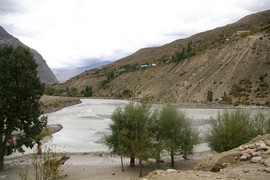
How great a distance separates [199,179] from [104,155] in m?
28.5

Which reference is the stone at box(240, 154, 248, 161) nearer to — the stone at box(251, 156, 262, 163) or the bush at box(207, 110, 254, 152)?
the stone at box(251, 156, 262, 163)

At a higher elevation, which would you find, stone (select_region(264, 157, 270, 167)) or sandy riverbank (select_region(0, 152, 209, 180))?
stone (select_region(264, 157, 270, 167))

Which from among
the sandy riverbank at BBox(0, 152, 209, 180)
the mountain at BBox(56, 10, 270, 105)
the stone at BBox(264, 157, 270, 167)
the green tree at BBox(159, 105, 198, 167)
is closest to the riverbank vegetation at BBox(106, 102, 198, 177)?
the green tree at BBox(159, 105, 198, 167)

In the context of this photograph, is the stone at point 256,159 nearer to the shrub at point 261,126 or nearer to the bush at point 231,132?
the bush at point 231,132

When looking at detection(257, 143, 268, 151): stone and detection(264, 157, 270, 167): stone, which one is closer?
detection(264, 157, 270, 167): stone

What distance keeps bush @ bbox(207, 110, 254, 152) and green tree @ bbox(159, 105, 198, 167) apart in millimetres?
2331

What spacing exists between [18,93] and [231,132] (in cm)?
2097

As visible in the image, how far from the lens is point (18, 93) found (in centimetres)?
3369

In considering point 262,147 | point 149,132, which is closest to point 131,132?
point 149,132

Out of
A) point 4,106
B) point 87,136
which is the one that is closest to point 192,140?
point 4,106

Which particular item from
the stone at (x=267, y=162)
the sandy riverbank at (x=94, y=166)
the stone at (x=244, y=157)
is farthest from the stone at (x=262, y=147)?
the sandy riverbank at (x=94, y=166)

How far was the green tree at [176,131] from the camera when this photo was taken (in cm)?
3597

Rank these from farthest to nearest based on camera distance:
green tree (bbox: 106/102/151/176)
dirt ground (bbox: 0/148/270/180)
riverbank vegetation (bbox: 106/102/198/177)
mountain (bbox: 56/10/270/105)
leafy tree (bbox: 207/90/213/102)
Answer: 1. leafy tree (bbox: 207/90/213/102)
2. mountain (bbox: 56/10/270/105)
3. riverbank vegetation (bbox: 106/102/198/177)
4. green tree (bbox: 106/102/151/176)
5. dirt ground (bbox: 0/148/270/180)

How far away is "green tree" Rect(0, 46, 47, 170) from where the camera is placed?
33.0 meters
